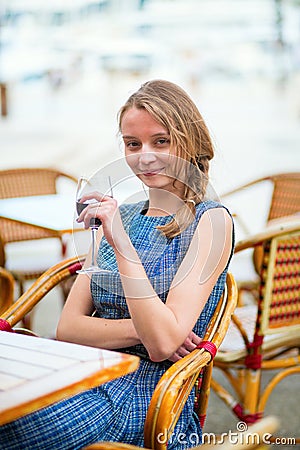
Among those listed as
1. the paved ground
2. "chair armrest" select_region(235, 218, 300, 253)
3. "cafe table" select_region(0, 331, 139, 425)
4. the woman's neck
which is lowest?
the paved ground

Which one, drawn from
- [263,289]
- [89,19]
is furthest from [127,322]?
[89,19]

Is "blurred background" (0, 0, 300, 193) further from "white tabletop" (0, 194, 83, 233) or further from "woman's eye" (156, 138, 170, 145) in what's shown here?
"woman's eye" (156, 138, 170, 145)

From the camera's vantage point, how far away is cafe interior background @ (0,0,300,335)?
1234 centimetres

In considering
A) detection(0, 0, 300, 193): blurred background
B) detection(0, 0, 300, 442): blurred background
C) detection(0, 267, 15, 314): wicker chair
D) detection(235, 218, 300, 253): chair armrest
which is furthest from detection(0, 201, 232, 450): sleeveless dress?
detection(0, 0, 300, 193): blurred background

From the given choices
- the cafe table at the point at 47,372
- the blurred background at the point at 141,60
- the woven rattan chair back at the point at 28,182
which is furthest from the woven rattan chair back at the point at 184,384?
the blurred background at the point at 141,60

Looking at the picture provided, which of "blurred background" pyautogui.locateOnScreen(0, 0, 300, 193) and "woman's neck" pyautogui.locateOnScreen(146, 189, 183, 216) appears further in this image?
"blurred background" pyautogui.locateOnScreen(0, 0, 300, 193)

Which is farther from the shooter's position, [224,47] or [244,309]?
[224,47]

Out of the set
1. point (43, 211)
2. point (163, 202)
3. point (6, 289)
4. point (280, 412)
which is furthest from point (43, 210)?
point (163, 202)

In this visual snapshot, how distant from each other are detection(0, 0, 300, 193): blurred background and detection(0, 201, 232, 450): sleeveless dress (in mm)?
9124

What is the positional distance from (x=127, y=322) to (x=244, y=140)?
333 inches

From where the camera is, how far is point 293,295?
2.35 meters

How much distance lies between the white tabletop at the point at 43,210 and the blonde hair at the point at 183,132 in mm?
1101

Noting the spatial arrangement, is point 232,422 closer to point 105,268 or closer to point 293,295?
point 293,295

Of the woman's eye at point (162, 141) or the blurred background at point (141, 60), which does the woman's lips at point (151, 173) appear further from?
the blurred background at point (141, 60)
